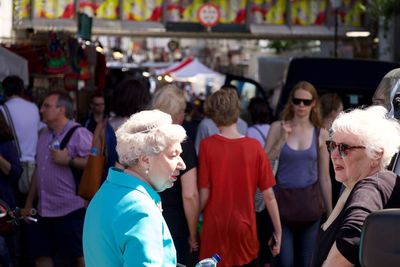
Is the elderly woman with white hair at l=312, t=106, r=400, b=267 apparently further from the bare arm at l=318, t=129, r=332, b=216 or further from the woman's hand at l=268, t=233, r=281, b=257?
the bare arm at l=318, t=129, r=332, b=216

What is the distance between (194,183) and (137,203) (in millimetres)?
2966

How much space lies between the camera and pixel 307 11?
2398cm

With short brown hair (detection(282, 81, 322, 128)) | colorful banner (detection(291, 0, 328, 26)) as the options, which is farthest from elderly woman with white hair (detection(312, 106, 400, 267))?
colorful banner (detection(291, 0, 328, 26))

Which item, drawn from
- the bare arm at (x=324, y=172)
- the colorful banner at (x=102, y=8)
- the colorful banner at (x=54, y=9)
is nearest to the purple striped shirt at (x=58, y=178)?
the bare arm at (x=324, y=172)

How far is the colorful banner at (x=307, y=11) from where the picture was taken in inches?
942

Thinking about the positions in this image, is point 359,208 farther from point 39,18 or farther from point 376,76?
point 39,18

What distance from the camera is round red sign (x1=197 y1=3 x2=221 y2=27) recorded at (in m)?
23.1

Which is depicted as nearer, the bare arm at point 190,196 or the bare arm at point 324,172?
the bare arm at point 190,196

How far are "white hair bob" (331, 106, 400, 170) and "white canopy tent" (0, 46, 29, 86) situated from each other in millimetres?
8247

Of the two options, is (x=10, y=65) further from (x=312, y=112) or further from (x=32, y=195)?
(x=312, y=112)

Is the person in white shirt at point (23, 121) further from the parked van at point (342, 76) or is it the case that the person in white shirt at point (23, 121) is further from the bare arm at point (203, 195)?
the parked van at point (342, 76)

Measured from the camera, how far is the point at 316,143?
26.9 feet

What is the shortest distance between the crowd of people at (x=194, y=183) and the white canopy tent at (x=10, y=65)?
5.28ft

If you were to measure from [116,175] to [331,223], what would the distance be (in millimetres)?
938
